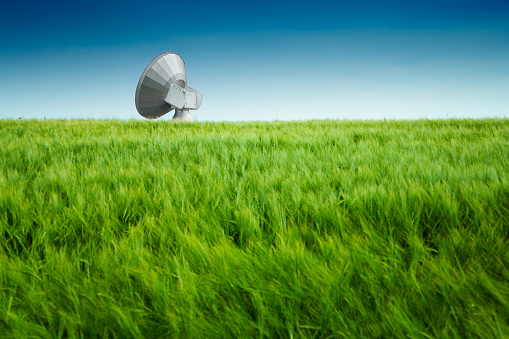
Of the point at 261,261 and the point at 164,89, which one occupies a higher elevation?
the point at 164,89

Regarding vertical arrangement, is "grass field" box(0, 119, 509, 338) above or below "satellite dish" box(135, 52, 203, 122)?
below

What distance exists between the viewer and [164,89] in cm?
1110

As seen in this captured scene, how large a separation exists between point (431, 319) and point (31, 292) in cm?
108

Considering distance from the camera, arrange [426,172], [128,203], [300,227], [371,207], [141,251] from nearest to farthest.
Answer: [141,251]
[300,227]
[371,207]
[128,203]
[426,172]

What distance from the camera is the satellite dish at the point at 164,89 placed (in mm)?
9852

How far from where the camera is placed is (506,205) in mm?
1227

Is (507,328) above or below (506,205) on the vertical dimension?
below

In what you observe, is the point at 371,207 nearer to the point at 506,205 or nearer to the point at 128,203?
the point at 506,205

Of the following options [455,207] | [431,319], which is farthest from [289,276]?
[455,207]

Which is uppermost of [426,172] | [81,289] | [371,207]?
[426,172]

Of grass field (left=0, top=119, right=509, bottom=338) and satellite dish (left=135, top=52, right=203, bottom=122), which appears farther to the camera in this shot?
satellite dish (left=135, top=52, right=203, bottom=122)

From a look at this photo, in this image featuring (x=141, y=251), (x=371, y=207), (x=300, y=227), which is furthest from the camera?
(x=371, y=207)

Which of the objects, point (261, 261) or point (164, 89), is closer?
point (261, 261)

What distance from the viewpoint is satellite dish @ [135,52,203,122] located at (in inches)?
388
